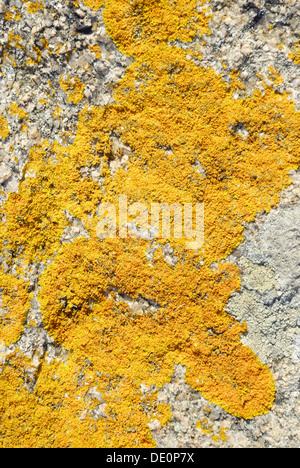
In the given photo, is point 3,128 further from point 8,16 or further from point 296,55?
point 296,55

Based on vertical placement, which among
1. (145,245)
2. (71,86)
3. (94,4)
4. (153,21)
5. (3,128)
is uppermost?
(94,4)

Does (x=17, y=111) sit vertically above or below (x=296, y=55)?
below

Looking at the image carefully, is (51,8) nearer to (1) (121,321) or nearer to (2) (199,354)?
(1) (121,321)

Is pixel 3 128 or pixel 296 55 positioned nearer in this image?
pixel 296 55

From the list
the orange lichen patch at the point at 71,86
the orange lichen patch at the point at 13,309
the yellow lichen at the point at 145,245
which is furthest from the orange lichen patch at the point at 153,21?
the orange lichen patch at the point at 13,309

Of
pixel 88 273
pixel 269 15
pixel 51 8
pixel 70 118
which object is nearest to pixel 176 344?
pixel 88 273

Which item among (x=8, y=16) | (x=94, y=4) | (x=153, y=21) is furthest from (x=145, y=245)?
(x=8, y=16)
